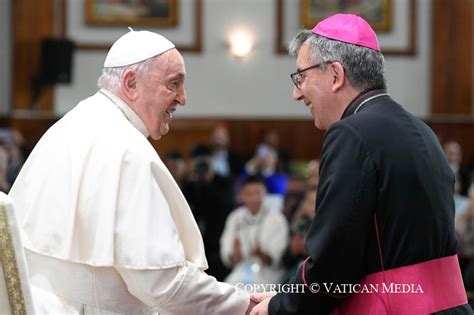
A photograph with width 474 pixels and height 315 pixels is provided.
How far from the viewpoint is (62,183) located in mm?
3738

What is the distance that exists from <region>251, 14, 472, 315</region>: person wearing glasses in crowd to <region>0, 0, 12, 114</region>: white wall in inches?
526

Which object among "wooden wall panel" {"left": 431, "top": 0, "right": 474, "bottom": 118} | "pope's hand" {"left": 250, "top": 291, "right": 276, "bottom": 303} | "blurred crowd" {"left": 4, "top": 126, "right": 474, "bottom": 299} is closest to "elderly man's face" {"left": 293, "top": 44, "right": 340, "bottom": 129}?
"pope's hand" {"left": 250, "top": 291, "right": 276, "bottom": 303}

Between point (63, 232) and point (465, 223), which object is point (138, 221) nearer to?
point (63, 232)

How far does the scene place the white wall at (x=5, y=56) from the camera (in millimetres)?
16406

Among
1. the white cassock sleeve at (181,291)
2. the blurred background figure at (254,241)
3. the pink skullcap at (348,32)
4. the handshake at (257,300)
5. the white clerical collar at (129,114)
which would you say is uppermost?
the pink skullcap at (348,32)

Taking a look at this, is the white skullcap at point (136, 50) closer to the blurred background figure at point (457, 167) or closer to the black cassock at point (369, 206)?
the black cassock at point (369, 206)

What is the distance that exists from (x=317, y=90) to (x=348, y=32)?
25 cm

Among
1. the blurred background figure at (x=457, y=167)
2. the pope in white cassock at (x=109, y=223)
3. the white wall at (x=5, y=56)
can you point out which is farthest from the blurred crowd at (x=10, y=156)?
the blurred background figure at (x=457, y=167)

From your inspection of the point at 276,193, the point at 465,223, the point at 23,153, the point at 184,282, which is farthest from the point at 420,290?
the point at 23,153

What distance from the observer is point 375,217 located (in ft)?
11.5

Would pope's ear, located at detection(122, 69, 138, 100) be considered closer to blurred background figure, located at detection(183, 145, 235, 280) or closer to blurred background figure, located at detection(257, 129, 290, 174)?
blurred background figure, located at detection(183, 145, 235, 280)

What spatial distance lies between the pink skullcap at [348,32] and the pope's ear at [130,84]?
28.3 inches

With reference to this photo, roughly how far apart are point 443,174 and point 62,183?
1.39 m

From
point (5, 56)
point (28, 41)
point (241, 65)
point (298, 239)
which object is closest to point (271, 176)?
point (298, 239)
